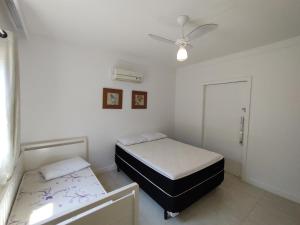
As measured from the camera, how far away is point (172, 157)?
2.31 m

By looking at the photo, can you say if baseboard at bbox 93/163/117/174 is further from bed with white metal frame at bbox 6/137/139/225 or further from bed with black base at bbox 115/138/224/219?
bed with white metal frame at bbox 6/137/139/225

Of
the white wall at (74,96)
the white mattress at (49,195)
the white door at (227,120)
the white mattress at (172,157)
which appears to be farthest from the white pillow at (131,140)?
the white door at (227,120)

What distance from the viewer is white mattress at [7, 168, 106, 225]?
1.36m

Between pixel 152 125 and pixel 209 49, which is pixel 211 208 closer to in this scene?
pixel 152 125

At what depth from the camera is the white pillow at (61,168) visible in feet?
6.48

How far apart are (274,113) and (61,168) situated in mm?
3413

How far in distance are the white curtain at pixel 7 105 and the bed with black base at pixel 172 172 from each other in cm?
154

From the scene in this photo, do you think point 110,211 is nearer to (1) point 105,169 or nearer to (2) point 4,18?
(1) point 105,169

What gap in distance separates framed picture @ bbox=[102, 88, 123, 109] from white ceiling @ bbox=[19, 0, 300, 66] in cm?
88

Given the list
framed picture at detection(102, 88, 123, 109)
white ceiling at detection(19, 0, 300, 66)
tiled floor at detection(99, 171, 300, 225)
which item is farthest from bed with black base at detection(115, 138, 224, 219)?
white ceiling at detection(19, 0, 300, 66)

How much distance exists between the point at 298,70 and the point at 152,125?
2.80 metres

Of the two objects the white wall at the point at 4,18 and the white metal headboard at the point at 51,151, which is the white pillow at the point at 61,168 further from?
the white wall at the point at 4,18

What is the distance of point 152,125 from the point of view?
368 cm

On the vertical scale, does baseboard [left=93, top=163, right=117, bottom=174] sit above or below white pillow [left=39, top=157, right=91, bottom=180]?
below
